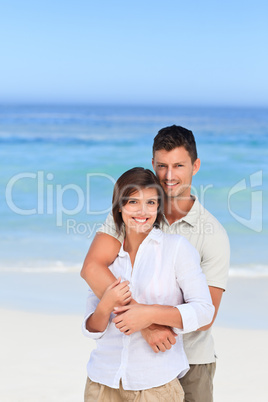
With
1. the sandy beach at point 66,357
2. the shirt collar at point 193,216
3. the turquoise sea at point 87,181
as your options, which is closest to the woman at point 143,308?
the shirt collar at point 193,216

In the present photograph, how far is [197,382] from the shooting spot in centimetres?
235

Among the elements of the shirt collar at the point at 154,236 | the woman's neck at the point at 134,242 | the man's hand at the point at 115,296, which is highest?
the shirt collar at the point at 154,236

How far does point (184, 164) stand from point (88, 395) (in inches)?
39.7

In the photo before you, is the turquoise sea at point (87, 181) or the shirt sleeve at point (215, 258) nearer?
the shirt sleeve at point (215, 258)

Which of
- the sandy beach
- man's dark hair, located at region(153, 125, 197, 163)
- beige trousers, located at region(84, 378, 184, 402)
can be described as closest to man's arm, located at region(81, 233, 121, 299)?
beige trousers, located at region(84, 378, 184, 402)

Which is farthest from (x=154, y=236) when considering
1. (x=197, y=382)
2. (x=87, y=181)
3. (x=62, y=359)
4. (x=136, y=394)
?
A: (x=87, y=181)

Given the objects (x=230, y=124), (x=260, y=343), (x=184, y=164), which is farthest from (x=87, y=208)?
(x=230, y=124)

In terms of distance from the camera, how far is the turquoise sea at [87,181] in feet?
23.6

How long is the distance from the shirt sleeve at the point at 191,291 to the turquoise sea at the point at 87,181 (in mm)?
3703

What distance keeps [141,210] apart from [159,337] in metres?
0.45

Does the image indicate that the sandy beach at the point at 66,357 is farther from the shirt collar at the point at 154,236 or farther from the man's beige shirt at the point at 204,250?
the shirt collar at the point at 154,236

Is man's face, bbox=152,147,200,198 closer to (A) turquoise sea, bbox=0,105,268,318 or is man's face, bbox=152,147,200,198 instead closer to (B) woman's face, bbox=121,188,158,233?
(B) woman's face, bbox=121,188,158,233

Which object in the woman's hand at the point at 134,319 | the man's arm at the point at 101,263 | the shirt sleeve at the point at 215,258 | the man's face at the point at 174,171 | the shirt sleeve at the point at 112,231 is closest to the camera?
the woman's hand at the point at 134,319

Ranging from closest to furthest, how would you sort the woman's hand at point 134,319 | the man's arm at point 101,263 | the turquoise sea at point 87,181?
the woman's hand at point 134,319
the man's arm at point 101,263
the turquoise sea at point 87,181
